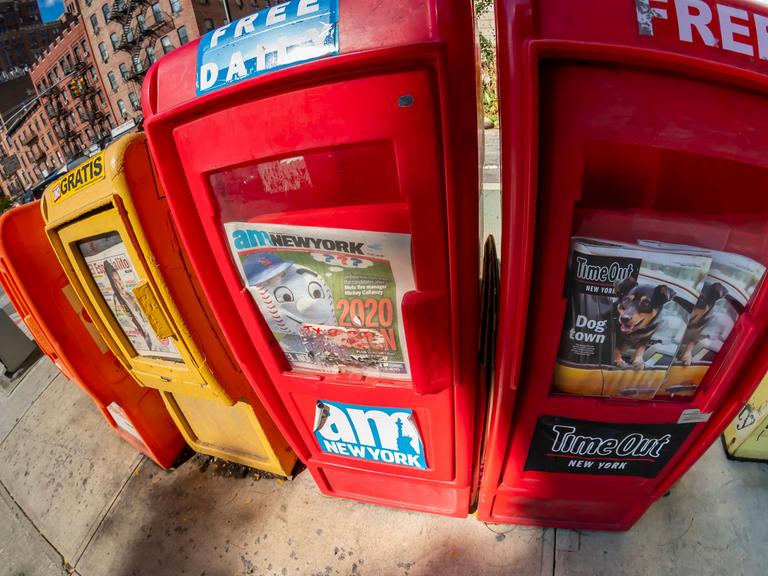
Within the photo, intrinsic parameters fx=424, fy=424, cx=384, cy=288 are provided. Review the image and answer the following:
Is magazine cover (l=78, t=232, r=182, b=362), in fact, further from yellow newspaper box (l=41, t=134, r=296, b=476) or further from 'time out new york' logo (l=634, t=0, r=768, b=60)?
'time out new york' logo (l=634, t=0, r=768, b=60)

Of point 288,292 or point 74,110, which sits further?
point 74,110

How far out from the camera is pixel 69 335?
2.61m

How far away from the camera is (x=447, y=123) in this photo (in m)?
1.16

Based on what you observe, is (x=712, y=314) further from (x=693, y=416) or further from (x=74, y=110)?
(x=74, y=110)

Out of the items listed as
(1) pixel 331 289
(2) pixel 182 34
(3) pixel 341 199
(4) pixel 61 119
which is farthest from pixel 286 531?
(4) pixel 61 119

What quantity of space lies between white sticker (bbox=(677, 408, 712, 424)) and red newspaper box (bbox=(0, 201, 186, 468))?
3.17 m

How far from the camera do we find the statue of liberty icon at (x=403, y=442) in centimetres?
196

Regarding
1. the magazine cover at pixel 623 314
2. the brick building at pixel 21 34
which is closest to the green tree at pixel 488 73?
the magazine cover at pixel 623 314

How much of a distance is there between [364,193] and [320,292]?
456mm

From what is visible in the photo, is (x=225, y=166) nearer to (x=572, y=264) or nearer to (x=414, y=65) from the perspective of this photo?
(x=414, y=65)

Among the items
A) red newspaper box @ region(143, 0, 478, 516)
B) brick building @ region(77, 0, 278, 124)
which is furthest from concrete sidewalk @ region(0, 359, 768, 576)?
brick building @ region(77, 0, 278, 124)

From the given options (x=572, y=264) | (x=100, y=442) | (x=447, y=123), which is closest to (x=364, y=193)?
(x=447, y=123)

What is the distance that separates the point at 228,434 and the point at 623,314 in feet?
8.18

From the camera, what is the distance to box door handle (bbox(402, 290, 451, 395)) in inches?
58.4
